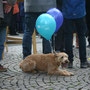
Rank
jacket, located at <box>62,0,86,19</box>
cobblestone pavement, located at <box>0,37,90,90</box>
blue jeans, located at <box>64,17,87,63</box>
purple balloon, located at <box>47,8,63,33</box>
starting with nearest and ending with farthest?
cobblestone pavement, located at <box>0,37,90,90</box>
purple balloon, located at <box>47,8,63,33</box>
jacket, located at <box>62,0,86,19</box>
blue jeans, located at <box>64,17,87,63</box>

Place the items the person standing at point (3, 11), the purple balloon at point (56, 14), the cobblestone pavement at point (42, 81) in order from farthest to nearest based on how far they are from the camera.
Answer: the purple balloon at point (56, 14) < the person standing at point (3, 11) < the cobblestone pavement at point (42, 81)

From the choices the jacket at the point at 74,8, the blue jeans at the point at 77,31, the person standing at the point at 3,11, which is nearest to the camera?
the person standing at the point at 3,11

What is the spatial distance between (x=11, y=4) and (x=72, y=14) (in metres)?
1.25

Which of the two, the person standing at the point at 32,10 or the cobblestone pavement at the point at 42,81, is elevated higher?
the person standing at the point at 32,10

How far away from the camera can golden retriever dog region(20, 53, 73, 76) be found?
160 inches

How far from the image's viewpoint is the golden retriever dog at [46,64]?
160 inches

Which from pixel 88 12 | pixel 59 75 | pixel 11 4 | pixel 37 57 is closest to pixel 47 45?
pixel 37 57

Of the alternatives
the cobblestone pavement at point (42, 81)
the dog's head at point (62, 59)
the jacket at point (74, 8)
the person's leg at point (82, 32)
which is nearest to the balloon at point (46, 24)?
the dog's head at point (62, 59)

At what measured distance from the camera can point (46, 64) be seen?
4188 millimetres

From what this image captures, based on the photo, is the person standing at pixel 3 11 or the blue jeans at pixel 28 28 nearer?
the person standing at pixel 3 11

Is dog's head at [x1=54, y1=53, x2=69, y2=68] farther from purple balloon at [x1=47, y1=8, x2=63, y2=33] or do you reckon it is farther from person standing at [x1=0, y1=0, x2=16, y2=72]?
person standing at [x1=0, y1=0, x2=16, y2=72]

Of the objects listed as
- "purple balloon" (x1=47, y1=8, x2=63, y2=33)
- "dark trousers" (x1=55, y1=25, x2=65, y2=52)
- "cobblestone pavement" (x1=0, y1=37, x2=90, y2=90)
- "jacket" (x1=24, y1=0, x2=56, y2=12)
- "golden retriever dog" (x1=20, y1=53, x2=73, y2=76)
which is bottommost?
"cobblestone pavement" (x1=0, y1=37, x2=90, y2=90)

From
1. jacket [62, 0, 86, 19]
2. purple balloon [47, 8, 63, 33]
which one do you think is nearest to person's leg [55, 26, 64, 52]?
jacket [62, 0, 86, 19]

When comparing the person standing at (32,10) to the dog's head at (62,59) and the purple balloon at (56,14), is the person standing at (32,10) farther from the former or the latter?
the dog's head at (62,59)
